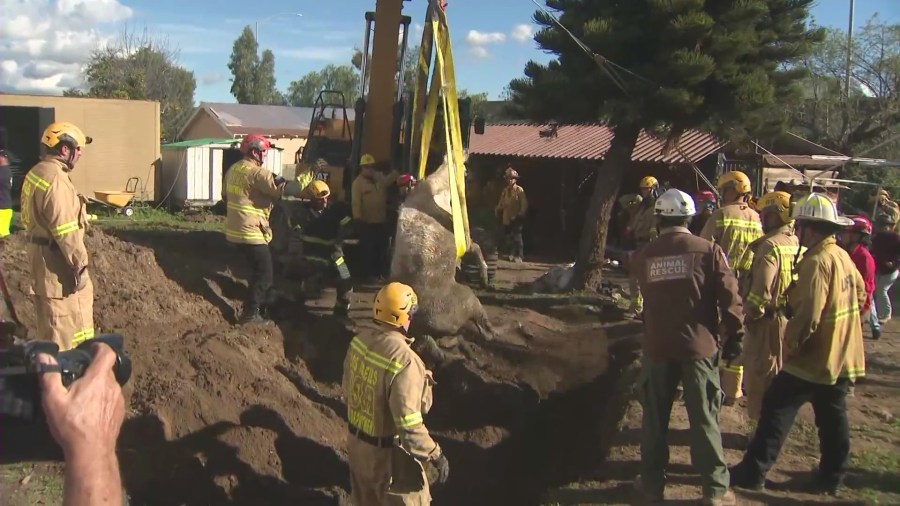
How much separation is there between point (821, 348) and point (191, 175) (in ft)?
55.2

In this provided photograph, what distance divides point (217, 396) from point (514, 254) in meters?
9.83

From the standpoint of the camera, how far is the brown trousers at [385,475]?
14.7 feet

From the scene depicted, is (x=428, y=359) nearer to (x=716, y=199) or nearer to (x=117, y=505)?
(x=716, y=199)

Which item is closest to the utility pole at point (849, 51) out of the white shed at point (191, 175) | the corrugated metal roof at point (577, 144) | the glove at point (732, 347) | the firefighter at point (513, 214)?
the corrugated metal roof at point (577, 144)

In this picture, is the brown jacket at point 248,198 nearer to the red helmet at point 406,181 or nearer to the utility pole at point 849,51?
the red helmet at point 406,181

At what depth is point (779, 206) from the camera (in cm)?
658

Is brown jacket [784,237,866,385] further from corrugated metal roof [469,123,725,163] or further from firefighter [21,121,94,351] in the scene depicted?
corrugated metal roof [469,123,725,163]

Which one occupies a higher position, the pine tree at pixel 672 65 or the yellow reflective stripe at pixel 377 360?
the pine tree at pixel 672 65

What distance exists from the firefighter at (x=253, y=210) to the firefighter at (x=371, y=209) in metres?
1.76

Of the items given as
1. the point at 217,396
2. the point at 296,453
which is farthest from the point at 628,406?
the point at 217,396

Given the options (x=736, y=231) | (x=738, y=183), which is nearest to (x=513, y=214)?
(x=738, y=183)

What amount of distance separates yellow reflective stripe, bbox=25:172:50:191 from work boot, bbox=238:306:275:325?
3025 mm

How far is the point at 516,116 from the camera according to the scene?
11.6 meters

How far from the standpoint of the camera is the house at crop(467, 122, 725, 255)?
16.9m
